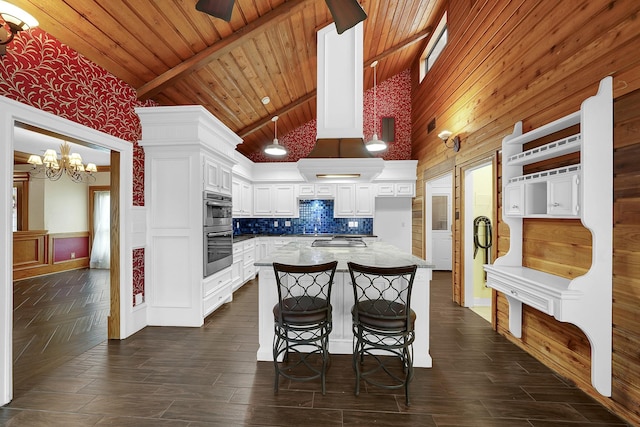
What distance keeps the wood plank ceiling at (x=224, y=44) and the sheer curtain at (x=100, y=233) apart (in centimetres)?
434

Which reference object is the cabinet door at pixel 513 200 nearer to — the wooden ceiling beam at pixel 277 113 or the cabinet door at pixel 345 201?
the cabinet door at pixel 345 201

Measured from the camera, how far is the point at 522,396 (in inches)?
84.6

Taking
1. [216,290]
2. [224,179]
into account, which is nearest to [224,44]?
[224,179]

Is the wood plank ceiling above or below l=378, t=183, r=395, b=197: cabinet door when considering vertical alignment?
above

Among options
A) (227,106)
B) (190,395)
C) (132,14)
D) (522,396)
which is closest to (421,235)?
(522,396)

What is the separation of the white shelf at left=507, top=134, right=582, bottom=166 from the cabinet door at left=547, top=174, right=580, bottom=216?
0.21m

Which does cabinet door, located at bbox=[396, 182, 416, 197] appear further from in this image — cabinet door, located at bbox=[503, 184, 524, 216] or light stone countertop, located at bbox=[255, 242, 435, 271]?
cabinet door, located at bbox=[503, 184, 524, 216]

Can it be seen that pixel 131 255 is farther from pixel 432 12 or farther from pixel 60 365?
pixel 432 12

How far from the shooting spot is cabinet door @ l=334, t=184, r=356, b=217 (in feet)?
21.9

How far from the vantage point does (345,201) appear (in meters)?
6.70

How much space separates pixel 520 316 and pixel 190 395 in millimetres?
3052

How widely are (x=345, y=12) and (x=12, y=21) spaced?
2.15 m

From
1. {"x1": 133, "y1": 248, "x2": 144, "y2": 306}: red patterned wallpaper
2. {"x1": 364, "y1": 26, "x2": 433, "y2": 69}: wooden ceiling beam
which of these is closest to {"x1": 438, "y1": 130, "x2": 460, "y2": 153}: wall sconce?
{"x1": 364, "y1": 26, "x2": 433, "y2": 69}: wooden ceiling beam

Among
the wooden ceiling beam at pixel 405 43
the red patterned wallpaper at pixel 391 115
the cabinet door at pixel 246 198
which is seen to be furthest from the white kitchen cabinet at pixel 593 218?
the cabinet door at pixel 246 198
